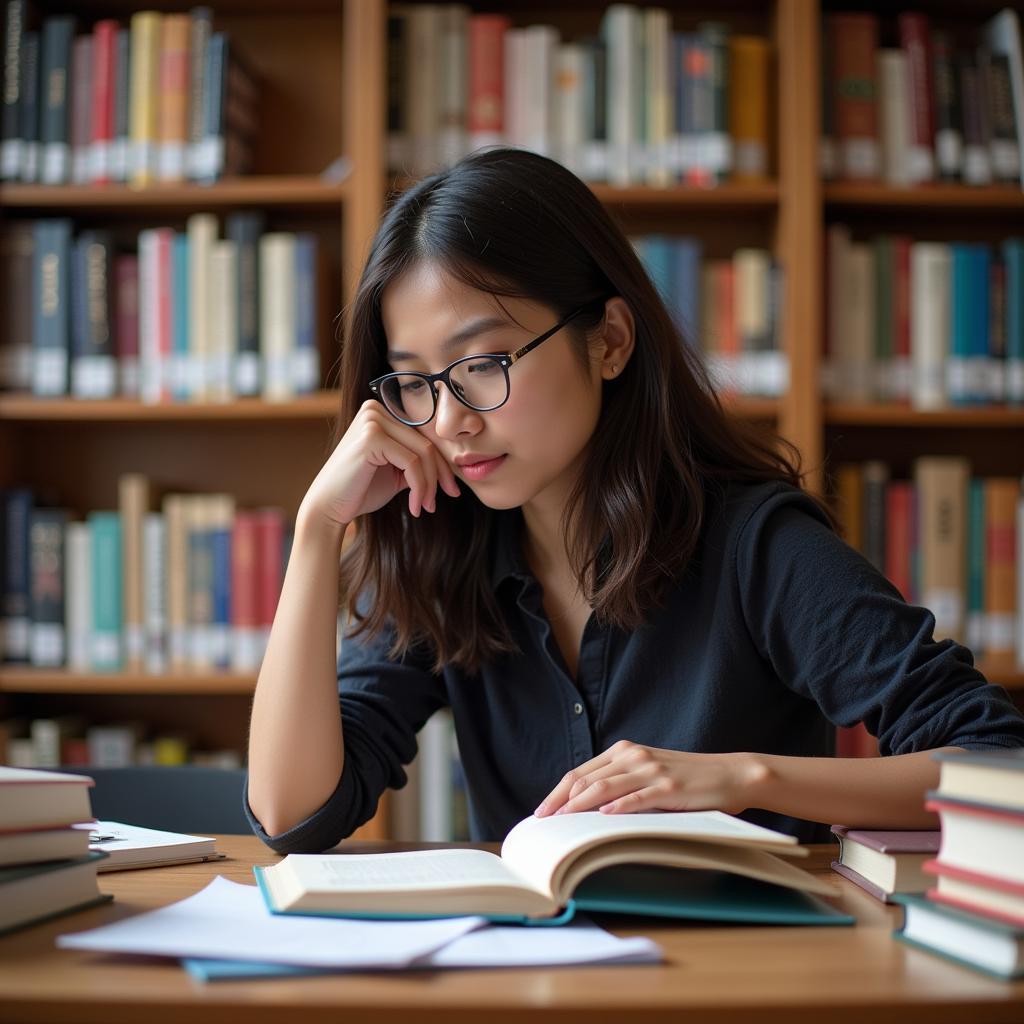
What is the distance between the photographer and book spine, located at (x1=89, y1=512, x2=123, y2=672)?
2.36m

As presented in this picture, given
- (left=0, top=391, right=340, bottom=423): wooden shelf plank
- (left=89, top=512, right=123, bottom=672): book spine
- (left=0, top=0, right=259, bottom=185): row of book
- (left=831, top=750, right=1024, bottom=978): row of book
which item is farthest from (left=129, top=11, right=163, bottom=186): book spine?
(left=831, top=750, right=1024, bottom=978): row of book

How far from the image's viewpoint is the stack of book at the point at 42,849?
0.78 metres

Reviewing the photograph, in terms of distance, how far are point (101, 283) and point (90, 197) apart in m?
0.18

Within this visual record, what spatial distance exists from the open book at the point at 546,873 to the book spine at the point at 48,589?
1.69 meters

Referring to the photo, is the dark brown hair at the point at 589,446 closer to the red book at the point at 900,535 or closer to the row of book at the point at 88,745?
the red book at the point at 900,535

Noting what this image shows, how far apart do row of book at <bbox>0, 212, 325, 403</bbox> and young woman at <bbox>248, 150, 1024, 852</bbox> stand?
989mm

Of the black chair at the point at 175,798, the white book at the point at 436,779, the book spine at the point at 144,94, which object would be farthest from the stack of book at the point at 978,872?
the book spine at the point at 144,94

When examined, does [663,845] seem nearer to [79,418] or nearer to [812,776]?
[812,776]

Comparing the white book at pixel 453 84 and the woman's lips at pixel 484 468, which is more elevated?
the white book at pixel 453 84

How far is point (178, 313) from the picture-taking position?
238cm

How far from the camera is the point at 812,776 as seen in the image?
98 centimetres

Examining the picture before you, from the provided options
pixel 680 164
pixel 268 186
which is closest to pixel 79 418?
pixel 268 186

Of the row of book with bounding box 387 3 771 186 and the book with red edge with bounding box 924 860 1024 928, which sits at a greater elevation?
the row of book with bounding box 387 3 771 186

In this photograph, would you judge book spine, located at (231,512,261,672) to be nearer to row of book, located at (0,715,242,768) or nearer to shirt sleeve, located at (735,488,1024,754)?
row of book, located at (0,715,242,768)
